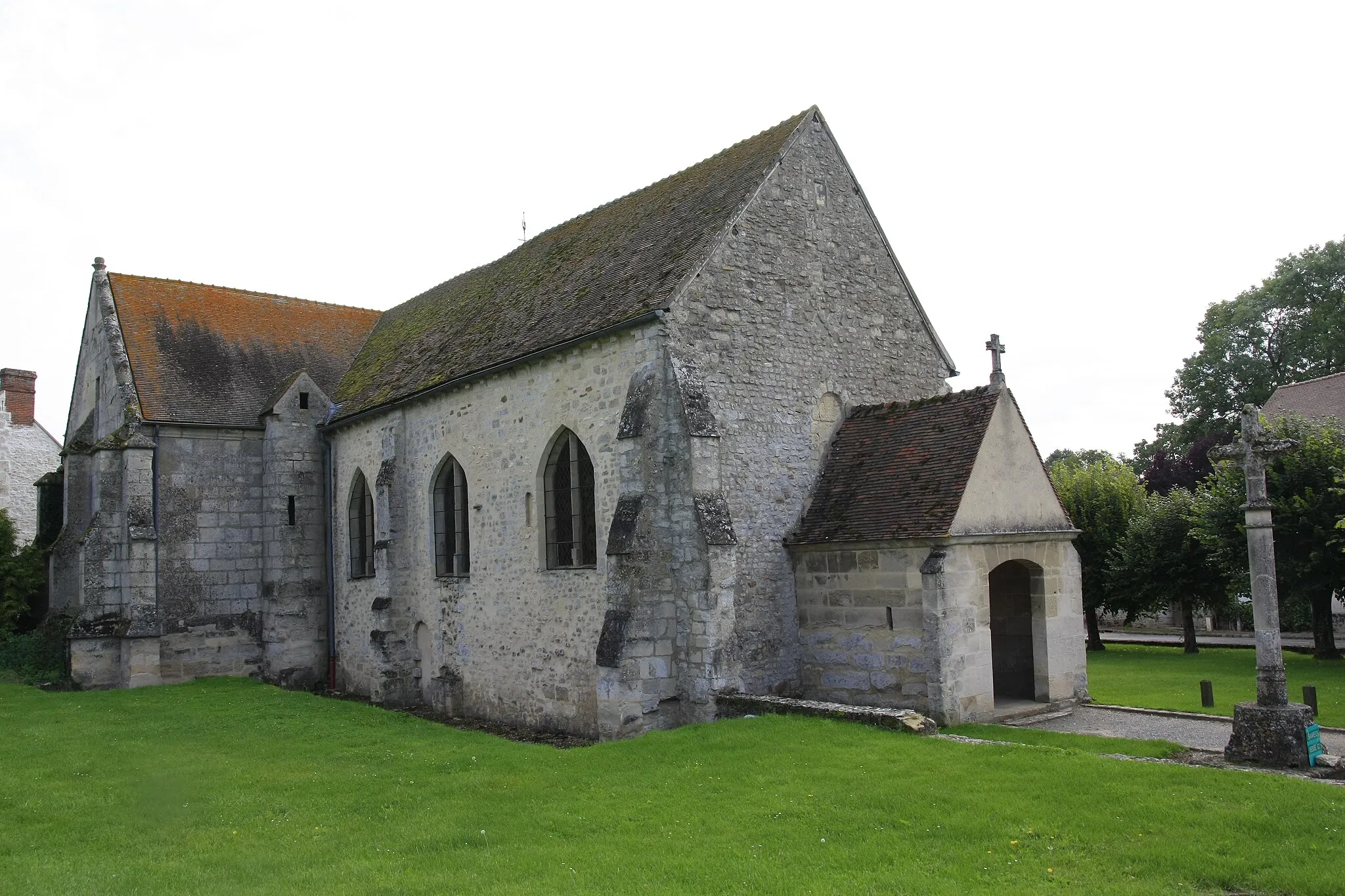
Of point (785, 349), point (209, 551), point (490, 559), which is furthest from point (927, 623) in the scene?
point (209, 551)

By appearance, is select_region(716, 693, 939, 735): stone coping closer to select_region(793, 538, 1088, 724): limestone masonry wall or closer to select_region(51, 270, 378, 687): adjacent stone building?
select_region(793, 538, 1088, 724): limestone masonry wall

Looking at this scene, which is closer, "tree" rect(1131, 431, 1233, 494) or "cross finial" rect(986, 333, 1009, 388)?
"cross finial" rect(986, 333, 1009, 388)

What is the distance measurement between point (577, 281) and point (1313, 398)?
29345 millimetres

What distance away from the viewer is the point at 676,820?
930 cm

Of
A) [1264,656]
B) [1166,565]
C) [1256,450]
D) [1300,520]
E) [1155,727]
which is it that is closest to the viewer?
[1264,656]

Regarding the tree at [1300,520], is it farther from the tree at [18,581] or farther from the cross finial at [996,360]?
the tree at [18,581]

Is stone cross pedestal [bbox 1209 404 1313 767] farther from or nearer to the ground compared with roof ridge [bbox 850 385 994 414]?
nearer to the ground

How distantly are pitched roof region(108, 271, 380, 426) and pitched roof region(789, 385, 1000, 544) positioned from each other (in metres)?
14.5

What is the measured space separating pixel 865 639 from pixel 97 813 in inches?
386

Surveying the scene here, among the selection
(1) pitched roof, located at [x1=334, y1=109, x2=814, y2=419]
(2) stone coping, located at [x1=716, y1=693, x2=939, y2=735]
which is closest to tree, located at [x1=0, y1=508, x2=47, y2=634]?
(1) pitched roof, located at [x1=334, y1=109, x2=814, y2=419]

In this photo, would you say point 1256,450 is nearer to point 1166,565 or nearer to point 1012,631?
point 1012,631

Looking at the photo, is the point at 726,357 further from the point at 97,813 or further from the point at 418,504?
the point at 97,813

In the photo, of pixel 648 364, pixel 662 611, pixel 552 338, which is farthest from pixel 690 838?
pixel 552 338

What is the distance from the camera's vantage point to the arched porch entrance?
1628 cm
